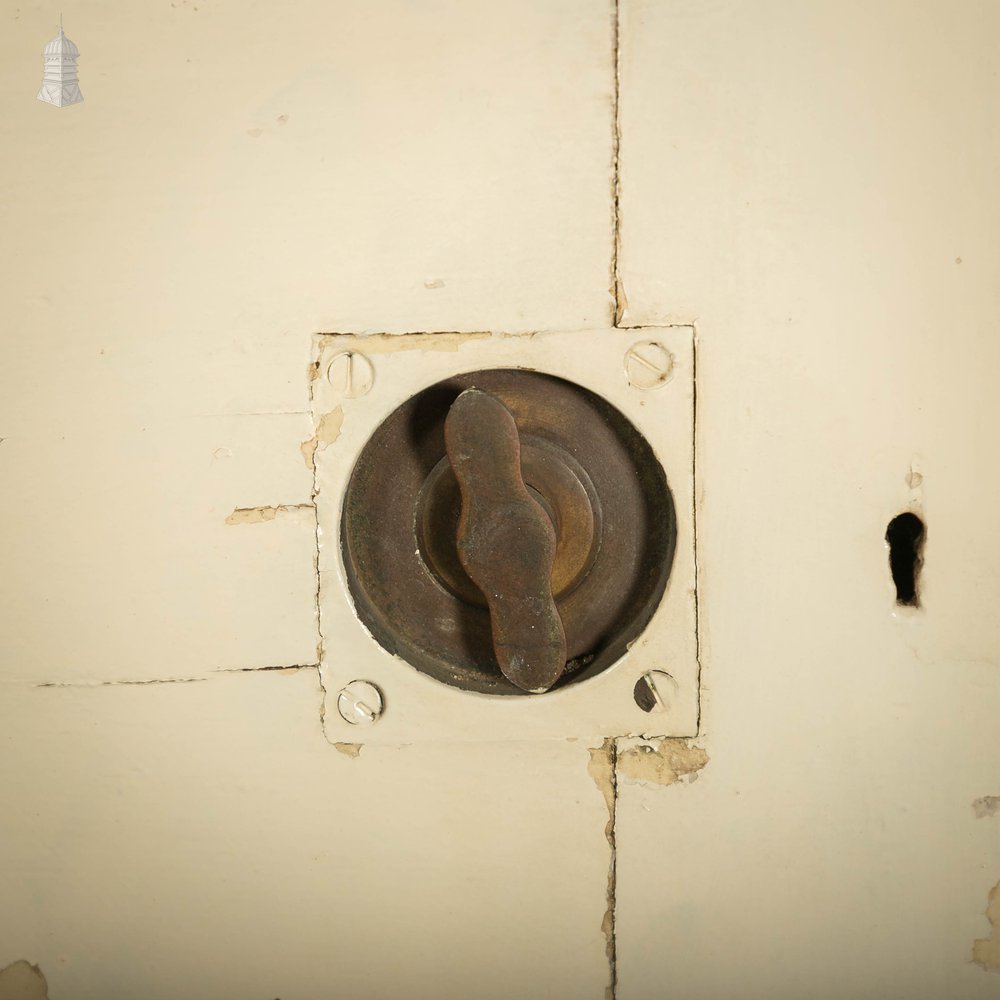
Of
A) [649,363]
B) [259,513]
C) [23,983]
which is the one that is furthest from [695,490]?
[23,983]

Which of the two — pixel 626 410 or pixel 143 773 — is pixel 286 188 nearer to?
pixel 626 410

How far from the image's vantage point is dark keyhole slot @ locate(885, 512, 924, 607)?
53 cm

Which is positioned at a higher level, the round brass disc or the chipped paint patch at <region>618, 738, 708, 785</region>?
the round brass disc

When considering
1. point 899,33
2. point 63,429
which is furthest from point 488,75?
point 63,429

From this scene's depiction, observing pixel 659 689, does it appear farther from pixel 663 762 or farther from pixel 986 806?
pixel 986 806

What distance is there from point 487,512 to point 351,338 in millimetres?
155

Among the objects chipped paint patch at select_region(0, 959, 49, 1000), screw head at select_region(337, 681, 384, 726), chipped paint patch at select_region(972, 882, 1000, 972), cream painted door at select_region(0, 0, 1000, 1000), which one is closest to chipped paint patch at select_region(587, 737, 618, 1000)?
cream painted door at select_region(0, 0, 1000, 1000)

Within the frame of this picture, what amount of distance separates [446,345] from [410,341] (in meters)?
0.02

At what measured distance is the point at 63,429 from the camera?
1.77ft

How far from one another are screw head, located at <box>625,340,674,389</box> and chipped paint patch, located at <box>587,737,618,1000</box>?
0.25 meters

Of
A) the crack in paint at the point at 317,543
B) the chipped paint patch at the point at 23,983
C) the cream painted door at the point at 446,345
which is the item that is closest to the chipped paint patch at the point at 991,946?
the cream painted door at the point at 446,345

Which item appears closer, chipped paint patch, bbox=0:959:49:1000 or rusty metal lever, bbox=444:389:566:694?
rusty metal lever, bbox=444:389:566:694

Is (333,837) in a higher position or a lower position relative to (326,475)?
lower

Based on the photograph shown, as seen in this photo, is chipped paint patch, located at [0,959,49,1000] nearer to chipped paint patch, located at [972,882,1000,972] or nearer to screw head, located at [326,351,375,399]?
screw head, located at [326,351,375,399]
